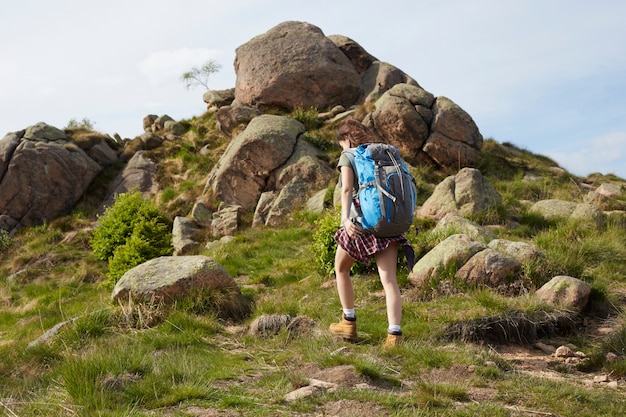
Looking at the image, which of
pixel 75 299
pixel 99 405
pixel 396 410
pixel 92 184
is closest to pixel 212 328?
pixel 99 405

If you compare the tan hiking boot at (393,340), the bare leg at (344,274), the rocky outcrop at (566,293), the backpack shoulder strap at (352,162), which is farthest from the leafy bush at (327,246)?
the backpack shoulder strap at (352,162)

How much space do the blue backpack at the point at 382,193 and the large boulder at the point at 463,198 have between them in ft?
24.1

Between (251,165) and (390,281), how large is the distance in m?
12.8

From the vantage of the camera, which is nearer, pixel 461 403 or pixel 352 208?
pixel 461 403

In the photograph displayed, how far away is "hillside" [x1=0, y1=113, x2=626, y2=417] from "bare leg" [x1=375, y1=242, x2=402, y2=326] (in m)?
0.36

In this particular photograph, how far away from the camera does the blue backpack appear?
6.20 m

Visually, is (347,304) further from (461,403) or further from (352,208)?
(461,403)

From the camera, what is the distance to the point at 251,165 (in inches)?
739

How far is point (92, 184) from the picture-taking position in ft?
76.0

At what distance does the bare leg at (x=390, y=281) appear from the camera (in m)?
6.43

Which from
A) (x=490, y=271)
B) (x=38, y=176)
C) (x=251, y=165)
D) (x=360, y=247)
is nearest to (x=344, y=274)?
(x=360, y=247)

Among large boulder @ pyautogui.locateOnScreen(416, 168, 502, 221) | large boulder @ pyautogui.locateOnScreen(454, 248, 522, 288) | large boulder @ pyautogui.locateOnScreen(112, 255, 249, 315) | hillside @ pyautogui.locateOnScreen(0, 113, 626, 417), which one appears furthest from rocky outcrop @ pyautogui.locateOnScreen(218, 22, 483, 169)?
large boulder @ pyautogui.locateOnScreen(112, 255, 249, 315)

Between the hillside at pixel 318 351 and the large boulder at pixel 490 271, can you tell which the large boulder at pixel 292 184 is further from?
the large boulder at pixel 490 271

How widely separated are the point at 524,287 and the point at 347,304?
3361 mm
